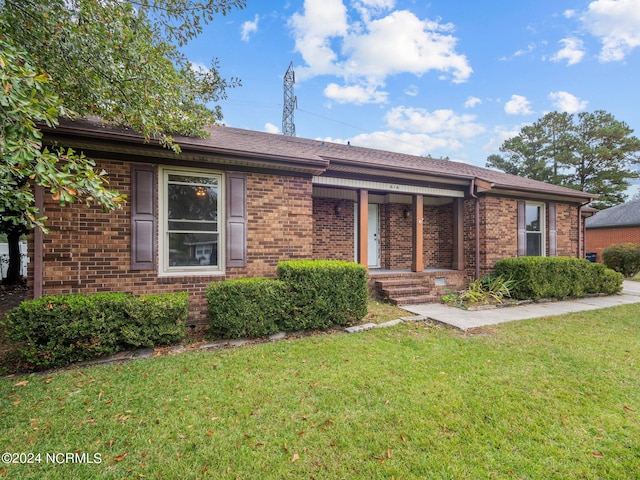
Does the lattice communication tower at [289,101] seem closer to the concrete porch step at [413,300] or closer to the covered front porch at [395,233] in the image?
the covered front porch at [395,233]

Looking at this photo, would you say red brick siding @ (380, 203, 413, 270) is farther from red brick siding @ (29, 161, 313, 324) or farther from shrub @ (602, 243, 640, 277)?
shrub @ (602, 243, 640, 277)

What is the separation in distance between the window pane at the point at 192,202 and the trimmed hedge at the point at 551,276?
764 cm

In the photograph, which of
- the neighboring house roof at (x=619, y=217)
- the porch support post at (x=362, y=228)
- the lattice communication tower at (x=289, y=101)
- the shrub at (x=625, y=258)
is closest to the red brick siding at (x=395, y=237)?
the porch support post at (x=362, y=228)

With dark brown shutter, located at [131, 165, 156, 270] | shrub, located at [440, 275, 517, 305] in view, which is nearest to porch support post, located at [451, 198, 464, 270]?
shrub, located at [440, 275, 517, 305]

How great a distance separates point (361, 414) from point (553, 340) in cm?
382

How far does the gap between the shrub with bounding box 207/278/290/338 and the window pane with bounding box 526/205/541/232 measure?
862cm

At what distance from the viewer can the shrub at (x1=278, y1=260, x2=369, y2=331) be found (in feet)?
16.2

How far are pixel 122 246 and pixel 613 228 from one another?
1027 inches

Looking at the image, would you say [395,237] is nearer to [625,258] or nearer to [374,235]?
[374,235]

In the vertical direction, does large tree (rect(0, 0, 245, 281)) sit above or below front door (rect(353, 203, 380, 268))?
above

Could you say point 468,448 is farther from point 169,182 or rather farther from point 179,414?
point 169,182

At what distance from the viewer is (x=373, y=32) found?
10.5 metres

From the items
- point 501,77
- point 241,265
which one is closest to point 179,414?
point 241,265

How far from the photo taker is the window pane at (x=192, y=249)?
522 cm
